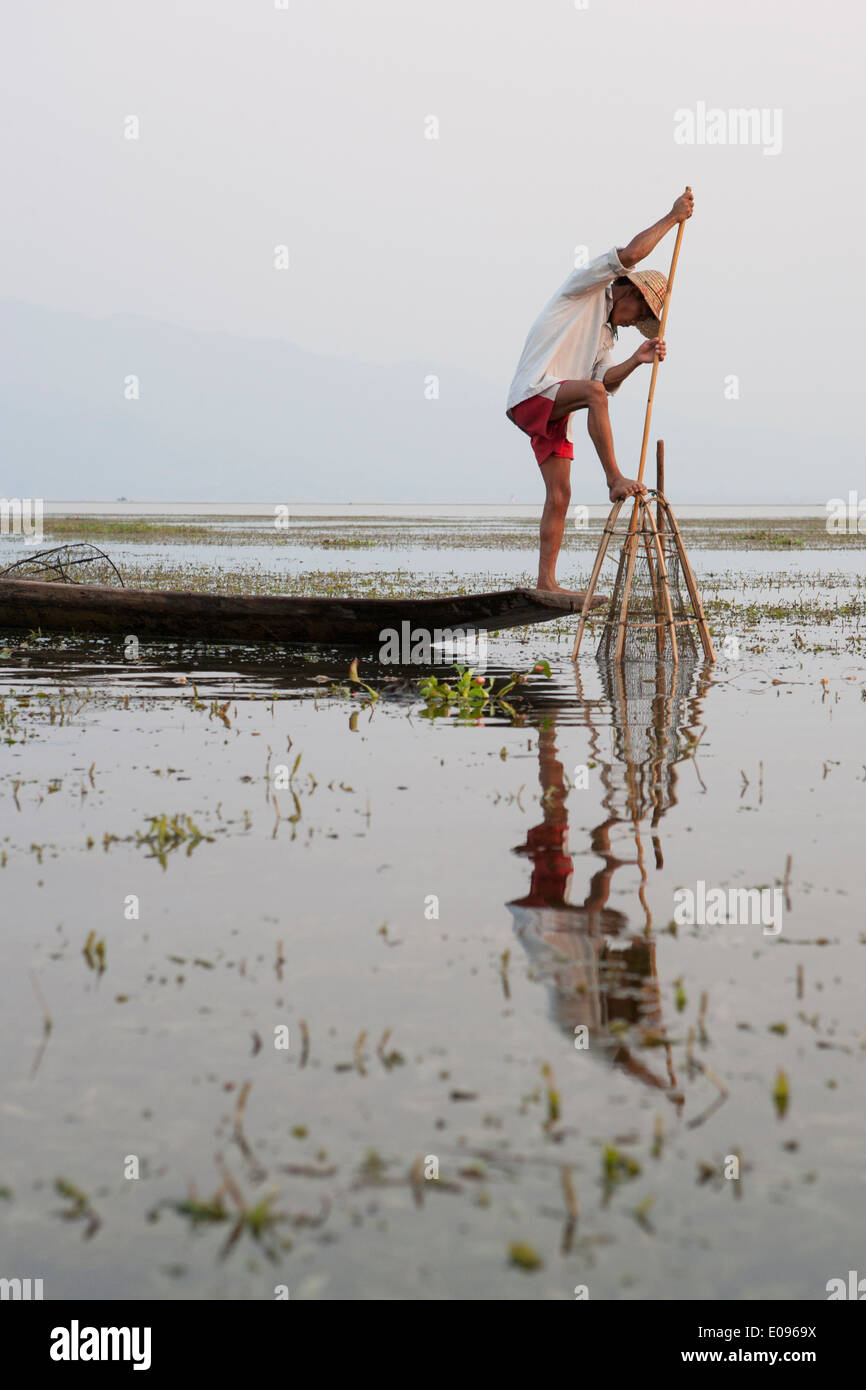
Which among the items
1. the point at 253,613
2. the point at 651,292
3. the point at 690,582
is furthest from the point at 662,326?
the point at 253,613

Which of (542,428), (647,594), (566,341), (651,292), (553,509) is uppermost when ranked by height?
(651,292)

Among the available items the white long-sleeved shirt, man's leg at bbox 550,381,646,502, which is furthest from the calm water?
the white long-sleeved shirt

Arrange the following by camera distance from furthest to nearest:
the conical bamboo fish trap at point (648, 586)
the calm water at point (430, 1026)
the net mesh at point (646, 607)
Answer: the net mesh at point (646, 607), the conical bamboo fish trap at point (648, 586), the calm water at point (430, 1026)

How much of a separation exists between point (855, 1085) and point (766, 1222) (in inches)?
21.1

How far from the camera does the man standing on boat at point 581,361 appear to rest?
28.7ft

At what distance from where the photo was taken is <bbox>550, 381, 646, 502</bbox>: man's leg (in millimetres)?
8750

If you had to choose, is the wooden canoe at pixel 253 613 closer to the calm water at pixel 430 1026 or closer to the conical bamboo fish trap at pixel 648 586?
the conical bamboo fish trap at pixel 648 586

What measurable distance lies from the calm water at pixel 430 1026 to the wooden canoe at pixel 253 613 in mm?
3447

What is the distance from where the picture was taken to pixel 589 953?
3.27m

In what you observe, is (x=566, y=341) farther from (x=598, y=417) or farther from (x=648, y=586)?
(x=648, y=586)

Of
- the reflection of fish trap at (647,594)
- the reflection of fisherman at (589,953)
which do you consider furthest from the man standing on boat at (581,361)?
the reflection of fisherman at (589,953)

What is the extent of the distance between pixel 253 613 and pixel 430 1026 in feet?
26.0
